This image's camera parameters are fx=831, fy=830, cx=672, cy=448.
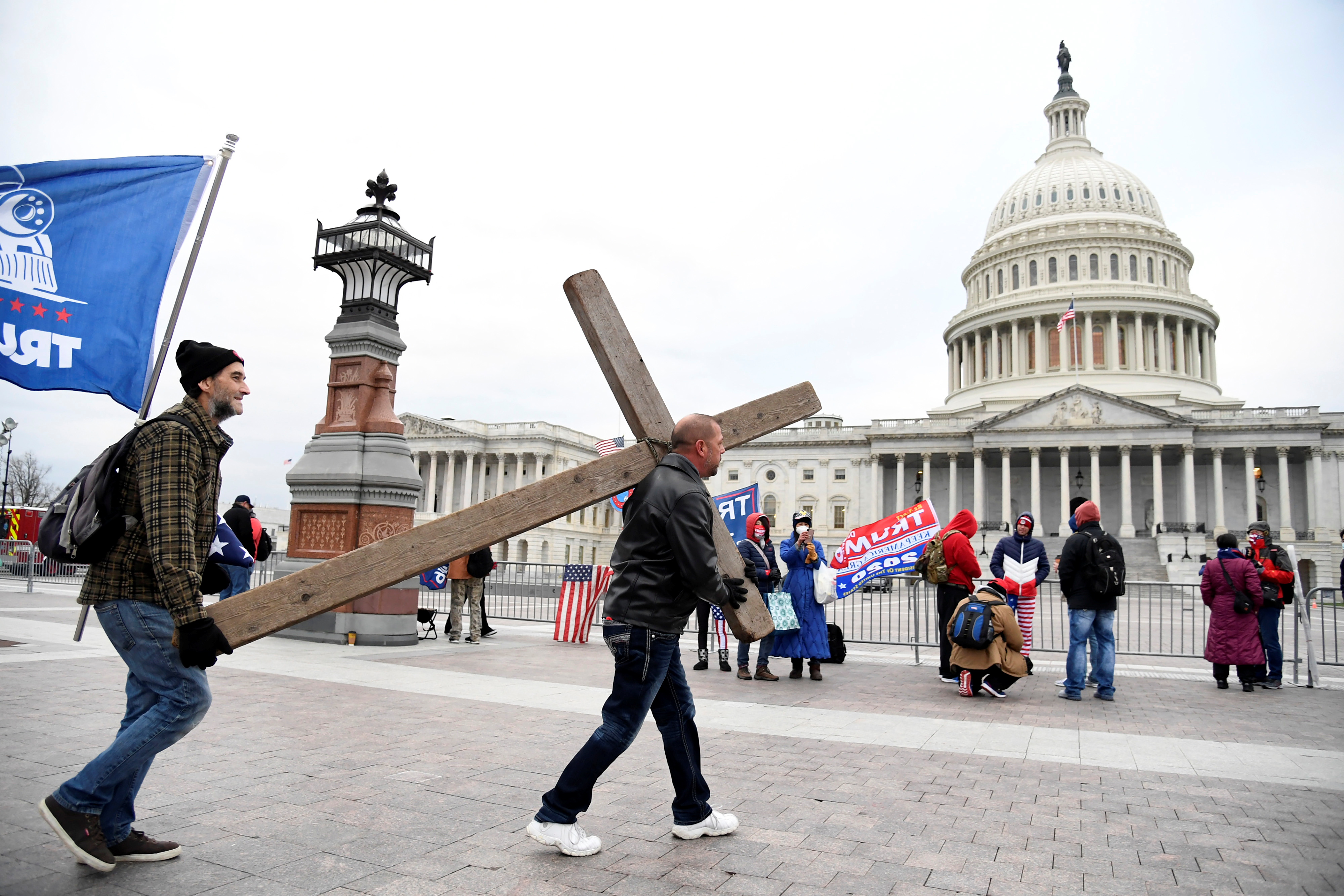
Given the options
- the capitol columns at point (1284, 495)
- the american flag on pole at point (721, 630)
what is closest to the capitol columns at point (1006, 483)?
the capitol columns at point (1284, 495)

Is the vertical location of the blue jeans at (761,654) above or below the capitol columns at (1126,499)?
below

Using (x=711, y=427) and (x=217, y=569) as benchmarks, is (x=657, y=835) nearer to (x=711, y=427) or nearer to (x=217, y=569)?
(x=711, y=427)

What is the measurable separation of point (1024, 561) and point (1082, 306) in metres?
74.7

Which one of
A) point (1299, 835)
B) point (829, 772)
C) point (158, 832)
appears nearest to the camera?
point (158, 832)

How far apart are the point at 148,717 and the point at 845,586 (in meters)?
10.3

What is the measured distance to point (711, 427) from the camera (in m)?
4.21

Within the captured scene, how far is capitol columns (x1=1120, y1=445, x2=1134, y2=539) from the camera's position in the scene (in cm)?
6366

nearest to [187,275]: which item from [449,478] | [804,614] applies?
[804,614]

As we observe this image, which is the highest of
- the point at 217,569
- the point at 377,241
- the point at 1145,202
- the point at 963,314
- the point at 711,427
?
the point at 1145,202

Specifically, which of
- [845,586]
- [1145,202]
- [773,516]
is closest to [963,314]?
[1145,202]

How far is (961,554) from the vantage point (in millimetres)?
10773

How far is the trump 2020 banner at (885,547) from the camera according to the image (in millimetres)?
12609

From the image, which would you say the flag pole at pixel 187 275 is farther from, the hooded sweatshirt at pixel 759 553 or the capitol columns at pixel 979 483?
the capitol columns at pixel 979 483

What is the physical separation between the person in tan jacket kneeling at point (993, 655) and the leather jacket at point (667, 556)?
655 cm
